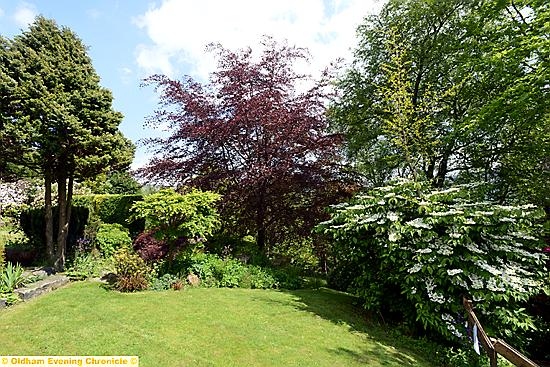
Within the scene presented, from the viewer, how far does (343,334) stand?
5586 millimetres

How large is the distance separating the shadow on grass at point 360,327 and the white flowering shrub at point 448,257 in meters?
0.41

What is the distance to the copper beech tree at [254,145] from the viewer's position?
30.1ft

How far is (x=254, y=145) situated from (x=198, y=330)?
17.5 ft

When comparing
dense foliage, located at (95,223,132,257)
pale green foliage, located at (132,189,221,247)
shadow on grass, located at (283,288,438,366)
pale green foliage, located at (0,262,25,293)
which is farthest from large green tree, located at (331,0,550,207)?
pale green foliage, located at (0,262,25,293)

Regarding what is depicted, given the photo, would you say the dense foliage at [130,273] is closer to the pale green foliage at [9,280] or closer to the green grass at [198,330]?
the green grass at [198,330]

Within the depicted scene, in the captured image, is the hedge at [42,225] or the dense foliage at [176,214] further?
the hedge at [42,225]

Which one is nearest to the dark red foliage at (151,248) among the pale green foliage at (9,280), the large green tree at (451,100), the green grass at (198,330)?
the green grass at (198,330)

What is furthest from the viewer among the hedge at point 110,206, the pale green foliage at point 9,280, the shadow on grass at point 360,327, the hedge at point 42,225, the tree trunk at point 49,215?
the hedge at point 110,206

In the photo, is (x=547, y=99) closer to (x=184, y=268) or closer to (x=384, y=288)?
(x=384, y=288)

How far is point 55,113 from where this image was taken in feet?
25.0

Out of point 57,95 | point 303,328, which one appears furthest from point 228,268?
point 57,95

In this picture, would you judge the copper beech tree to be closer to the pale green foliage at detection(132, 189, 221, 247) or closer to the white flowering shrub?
the pale green foliage at detection(132, 189, 221, 247)

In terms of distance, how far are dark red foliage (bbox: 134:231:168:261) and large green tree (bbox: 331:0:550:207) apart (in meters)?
5.69

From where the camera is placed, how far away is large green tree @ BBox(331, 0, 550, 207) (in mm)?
7863
